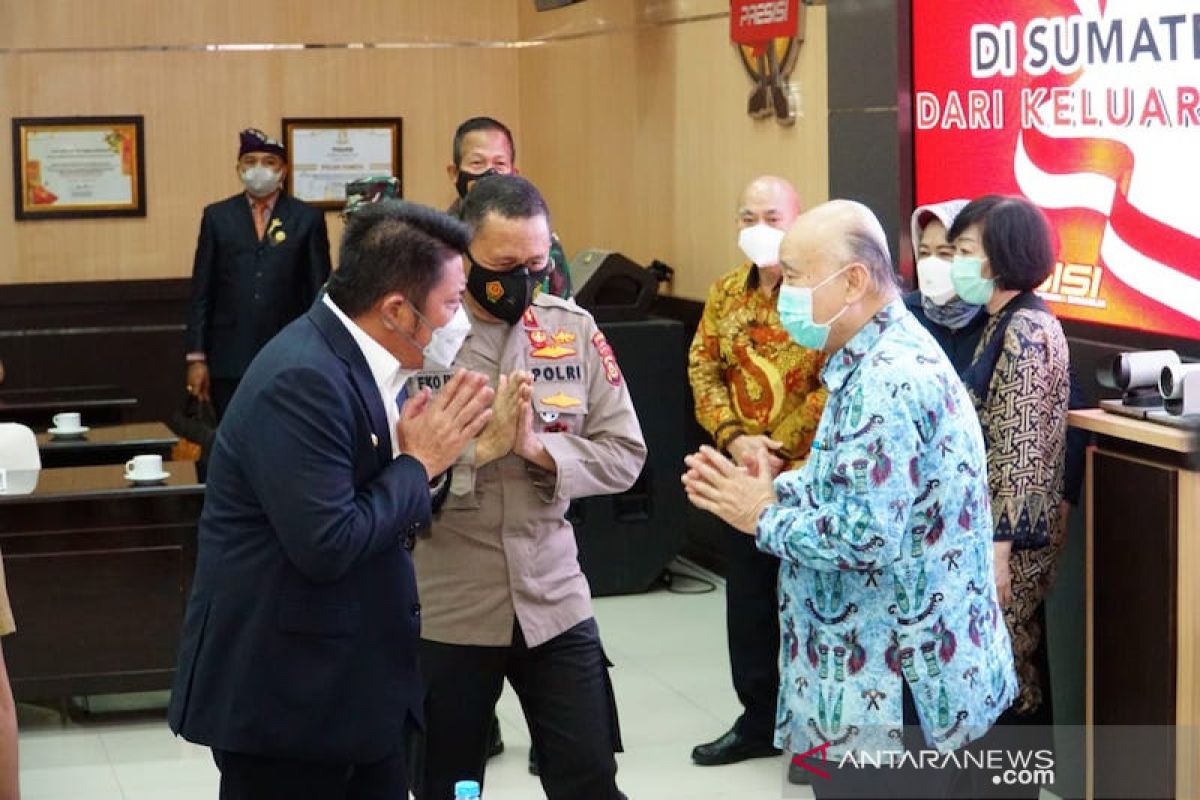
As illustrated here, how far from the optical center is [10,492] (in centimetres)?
553

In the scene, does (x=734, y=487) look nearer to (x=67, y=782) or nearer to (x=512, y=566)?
(x=512, y=566)

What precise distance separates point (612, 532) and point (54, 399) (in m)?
3.17

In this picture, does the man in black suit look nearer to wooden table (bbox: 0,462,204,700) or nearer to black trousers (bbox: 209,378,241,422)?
black trousers (bbox: 209,378,241,422)

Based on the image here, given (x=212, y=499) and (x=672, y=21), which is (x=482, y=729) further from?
(x=672, y=21)

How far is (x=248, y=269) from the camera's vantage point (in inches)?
310

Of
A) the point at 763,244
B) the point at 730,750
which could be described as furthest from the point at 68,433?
the point at 763,244

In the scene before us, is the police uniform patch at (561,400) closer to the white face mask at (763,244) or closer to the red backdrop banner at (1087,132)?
the white face mask at (763,244)

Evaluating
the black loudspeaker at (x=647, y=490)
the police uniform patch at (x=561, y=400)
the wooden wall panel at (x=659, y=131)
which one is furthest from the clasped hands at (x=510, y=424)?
the black loudspeaker at (x=647, y=490)

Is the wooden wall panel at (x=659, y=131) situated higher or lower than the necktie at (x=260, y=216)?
higher

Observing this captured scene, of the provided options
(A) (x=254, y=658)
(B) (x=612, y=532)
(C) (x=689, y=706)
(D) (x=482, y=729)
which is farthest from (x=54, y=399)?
(A) (x=254, y=658)

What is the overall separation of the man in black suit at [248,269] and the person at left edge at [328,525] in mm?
4999

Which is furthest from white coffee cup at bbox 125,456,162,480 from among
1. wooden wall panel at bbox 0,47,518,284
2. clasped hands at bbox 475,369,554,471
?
wooden wall panel at bbox 0,47,518,284

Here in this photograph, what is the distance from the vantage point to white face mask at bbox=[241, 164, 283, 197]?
310 inches

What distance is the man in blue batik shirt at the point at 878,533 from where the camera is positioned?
292 cm
